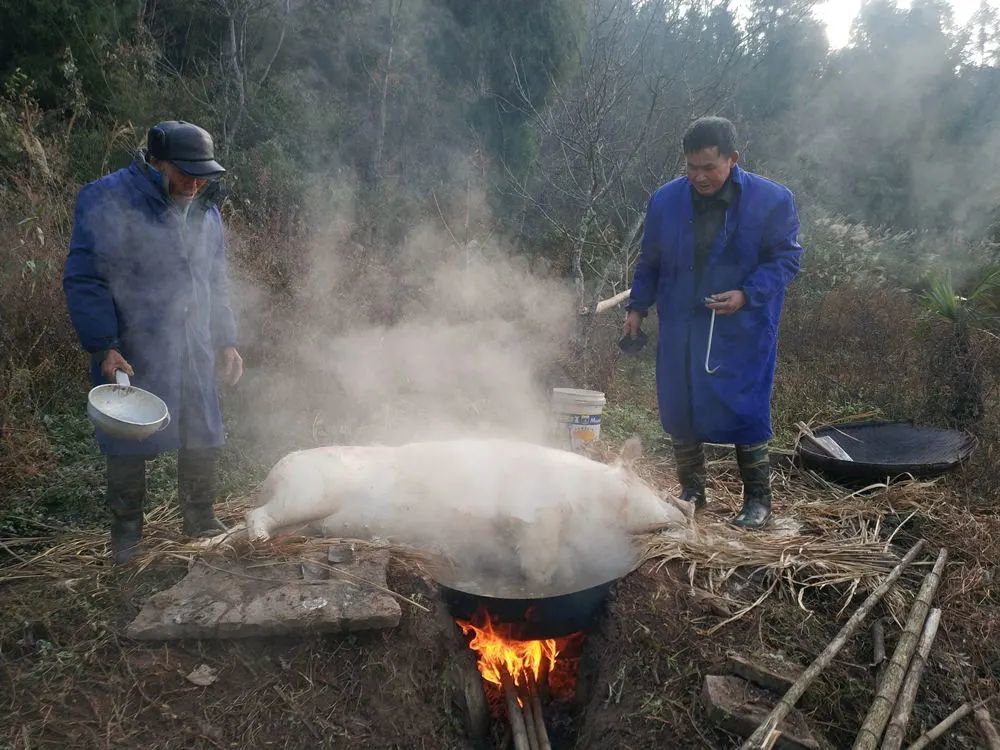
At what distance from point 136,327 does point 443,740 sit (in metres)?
2.28

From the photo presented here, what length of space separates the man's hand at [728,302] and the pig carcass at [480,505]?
101 centimetres

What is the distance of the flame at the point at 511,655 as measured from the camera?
10.2ft

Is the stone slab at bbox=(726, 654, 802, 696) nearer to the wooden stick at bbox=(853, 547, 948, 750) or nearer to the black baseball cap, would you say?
the wooden stick at bbox=(853, 547, 948, 750)

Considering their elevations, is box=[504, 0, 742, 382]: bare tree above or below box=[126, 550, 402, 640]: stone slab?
above

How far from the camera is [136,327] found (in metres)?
2.98

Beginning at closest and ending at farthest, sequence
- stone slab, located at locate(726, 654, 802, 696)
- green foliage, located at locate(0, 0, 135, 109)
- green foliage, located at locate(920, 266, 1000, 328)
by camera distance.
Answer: stone slab, located at locate(726, 654, 802, 696) → green foliage, located at locate(920, 266, 1000, 328) → green foliage, located at locate(0, 0, 135, 109)

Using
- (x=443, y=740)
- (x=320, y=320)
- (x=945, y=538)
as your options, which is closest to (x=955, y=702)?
(x=945, y=538)

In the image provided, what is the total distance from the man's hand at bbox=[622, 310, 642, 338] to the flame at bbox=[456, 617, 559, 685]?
6.03 feet

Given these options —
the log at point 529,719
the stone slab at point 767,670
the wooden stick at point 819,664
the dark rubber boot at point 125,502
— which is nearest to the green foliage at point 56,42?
the dark rubber boot at point 125,502

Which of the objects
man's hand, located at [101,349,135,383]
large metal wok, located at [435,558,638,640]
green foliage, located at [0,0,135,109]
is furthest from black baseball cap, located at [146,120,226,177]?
green foliage, located at [0,0,135,109]

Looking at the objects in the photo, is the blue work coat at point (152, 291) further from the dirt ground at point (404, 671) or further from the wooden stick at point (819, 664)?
the wooden stick at point (819, 664)

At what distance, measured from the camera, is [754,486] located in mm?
3648

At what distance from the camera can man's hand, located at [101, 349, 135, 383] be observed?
2801mm

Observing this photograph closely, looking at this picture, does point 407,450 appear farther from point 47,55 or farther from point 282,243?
point 47,55
